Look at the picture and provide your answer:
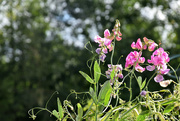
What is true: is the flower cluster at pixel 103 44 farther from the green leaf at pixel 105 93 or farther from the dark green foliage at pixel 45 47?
the dark green foliage at pixel 45 47

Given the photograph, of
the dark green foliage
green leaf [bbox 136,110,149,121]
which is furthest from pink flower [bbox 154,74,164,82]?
the dark green foliage

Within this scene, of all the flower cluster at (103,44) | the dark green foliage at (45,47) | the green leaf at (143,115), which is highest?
the dark green foliage at (45,47)

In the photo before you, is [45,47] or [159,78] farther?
[45,47]

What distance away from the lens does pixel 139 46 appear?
68cm

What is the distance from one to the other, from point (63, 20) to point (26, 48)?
5.44ft

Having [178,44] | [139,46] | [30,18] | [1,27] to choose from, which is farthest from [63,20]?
[139,46]

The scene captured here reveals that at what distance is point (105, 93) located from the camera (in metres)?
0.63

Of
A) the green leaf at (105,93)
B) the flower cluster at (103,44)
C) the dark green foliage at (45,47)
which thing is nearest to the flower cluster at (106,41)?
the flower cluster at (103,44)

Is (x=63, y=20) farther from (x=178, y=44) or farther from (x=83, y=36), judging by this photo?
(x=178, y=44)

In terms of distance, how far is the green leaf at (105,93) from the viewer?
0.63 metres

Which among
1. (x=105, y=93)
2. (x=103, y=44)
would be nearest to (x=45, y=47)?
(x=103, y=44)

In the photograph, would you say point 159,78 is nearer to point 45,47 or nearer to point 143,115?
point 143,115

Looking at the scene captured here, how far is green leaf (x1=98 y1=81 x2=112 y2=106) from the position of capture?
0.63 meters

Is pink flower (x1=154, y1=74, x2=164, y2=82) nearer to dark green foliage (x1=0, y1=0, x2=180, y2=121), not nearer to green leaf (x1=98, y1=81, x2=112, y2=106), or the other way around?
green leaf (x1=98, y1=81, x2=112, y2=106)
